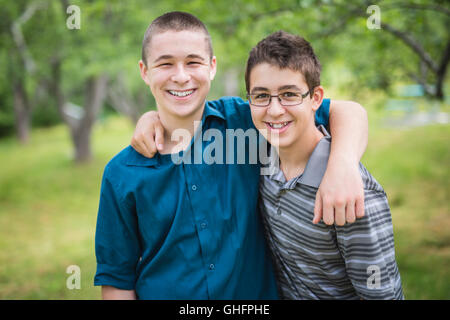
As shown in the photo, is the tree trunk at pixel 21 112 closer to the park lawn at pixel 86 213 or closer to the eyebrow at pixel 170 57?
the park lawn at pixel 86 213

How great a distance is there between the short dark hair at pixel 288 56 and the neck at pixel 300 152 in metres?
0.23

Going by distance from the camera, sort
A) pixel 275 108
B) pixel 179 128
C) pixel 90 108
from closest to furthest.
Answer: pixel 275 108 → pixel 179 128 → pixel 90 108

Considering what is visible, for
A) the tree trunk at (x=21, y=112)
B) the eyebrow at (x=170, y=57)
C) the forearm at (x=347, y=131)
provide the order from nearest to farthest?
1. the forearm at (x=347, y=131)
2. the eyebrow at (x=170, y=57)
3. the tree trunk at (x=21, y=112)

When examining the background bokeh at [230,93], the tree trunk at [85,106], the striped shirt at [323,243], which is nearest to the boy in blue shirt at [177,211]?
the striped shirt at [323,243]

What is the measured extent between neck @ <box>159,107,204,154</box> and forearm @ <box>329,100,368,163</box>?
683 mm

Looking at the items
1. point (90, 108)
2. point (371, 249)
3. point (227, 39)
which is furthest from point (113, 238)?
point (90, 108)

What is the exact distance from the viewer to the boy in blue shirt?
5.60 feet

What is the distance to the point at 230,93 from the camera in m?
14.1

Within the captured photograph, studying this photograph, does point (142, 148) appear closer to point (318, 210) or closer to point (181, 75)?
point (181, 75)

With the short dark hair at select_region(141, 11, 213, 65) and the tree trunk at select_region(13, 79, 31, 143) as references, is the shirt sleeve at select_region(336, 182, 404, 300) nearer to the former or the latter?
the short dark hair at select_region(141, 11, 213, 65)

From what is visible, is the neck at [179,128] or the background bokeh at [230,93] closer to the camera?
the neck at [179,128]

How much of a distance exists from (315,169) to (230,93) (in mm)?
12662

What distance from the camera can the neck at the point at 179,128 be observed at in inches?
72.3
